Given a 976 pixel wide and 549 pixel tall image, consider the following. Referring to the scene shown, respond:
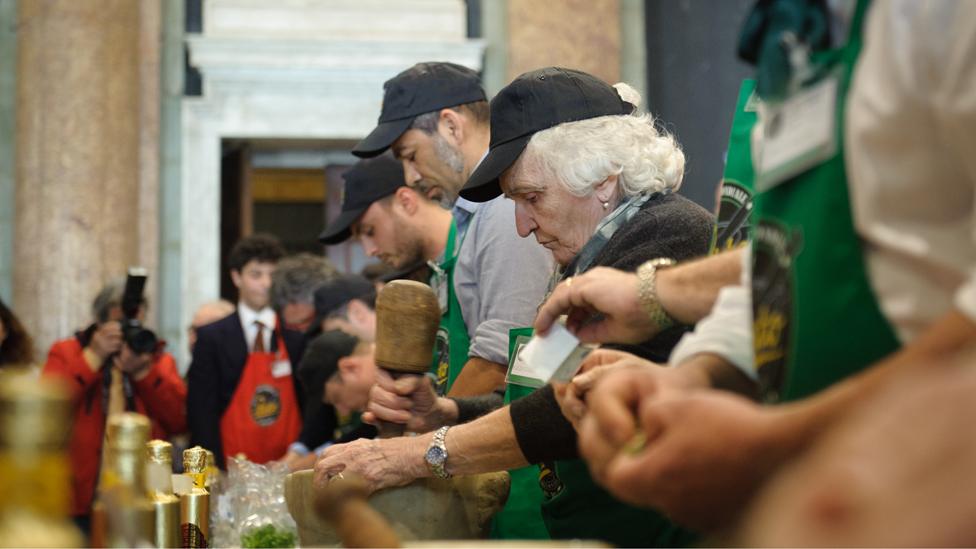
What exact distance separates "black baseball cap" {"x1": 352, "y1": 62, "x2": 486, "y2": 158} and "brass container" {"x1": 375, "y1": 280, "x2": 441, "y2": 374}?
1124mm

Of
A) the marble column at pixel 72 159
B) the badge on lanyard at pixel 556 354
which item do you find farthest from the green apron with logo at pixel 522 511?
the marble column at pixel 72 159

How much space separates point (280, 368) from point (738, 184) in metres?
3.48

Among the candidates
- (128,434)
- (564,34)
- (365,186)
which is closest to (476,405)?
(365,186)

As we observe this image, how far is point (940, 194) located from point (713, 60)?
272 inches

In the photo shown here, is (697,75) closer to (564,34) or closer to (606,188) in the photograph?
(564,34)

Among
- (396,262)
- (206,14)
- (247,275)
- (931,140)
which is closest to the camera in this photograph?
(931,140)

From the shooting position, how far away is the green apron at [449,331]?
2.96 m

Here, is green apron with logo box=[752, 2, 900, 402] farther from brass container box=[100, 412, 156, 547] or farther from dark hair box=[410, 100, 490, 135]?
dark hair box=[410, 100, 490, 135]

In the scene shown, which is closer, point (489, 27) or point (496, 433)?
point (496, 433)

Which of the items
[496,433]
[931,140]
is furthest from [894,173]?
[496,433]

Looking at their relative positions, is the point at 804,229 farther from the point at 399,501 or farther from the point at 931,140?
the point at 399,501

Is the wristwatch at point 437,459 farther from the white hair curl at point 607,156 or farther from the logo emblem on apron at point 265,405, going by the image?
the logo emblem on apron at point 265,405

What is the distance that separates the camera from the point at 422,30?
7.52m

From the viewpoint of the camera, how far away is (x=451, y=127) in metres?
3.30
